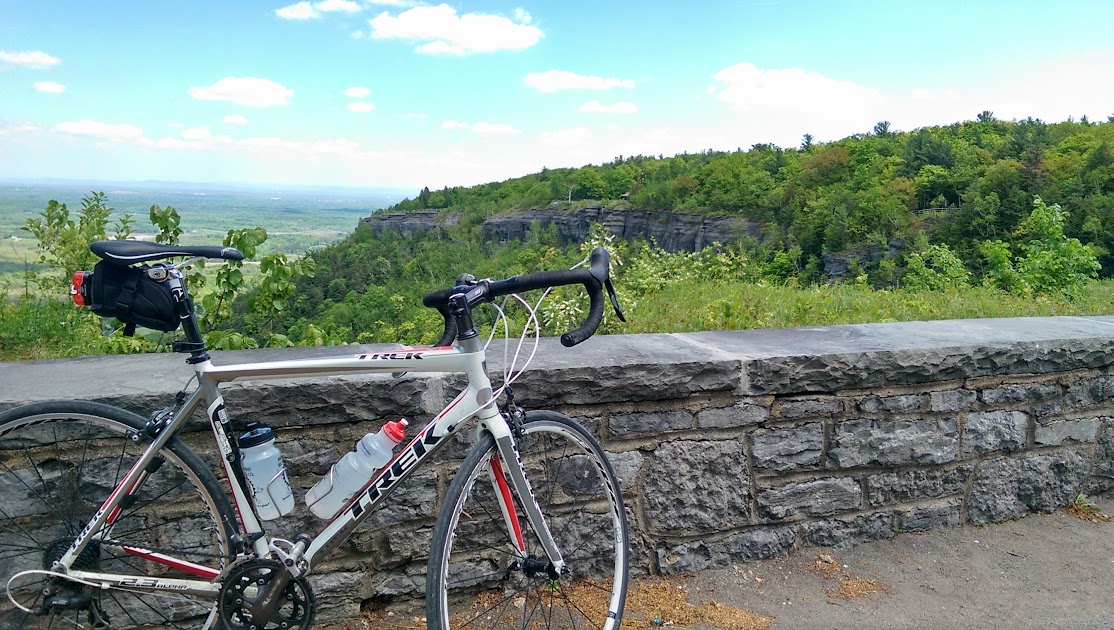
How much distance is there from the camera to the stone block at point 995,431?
3047 mm

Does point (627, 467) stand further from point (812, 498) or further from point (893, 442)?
point (893, 442)

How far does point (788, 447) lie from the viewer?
2777 millimetres

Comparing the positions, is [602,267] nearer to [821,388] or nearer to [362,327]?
[821,388]

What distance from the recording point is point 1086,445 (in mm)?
3309

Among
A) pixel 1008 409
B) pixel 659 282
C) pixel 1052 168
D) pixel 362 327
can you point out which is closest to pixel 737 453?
pixel 1008 409

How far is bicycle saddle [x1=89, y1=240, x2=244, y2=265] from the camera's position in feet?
5.60

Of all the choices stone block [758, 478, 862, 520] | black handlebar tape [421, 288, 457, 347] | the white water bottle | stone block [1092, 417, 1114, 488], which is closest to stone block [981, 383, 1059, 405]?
stone block [1092, 417, 1114, 488]

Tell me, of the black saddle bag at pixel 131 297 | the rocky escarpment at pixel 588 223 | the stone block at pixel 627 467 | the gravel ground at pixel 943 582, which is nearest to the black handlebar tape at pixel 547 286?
A: the black saddle bag at pixel 131 297

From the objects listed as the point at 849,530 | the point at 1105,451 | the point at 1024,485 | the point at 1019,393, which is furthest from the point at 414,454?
the point at 1105,451

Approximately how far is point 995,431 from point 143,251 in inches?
124

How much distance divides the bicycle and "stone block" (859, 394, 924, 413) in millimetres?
1232

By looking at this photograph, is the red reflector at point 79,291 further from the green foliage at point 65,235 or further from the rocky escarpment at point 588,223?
the rocky escarpment at point 588,223

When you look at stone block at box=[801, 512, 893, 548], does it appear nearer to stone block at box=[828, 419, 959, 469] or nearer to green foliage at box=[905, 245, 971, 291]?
stone block at box=[828, 419, 959, 469]

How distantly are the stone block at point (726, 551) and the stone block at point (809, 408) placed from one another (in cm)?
46
